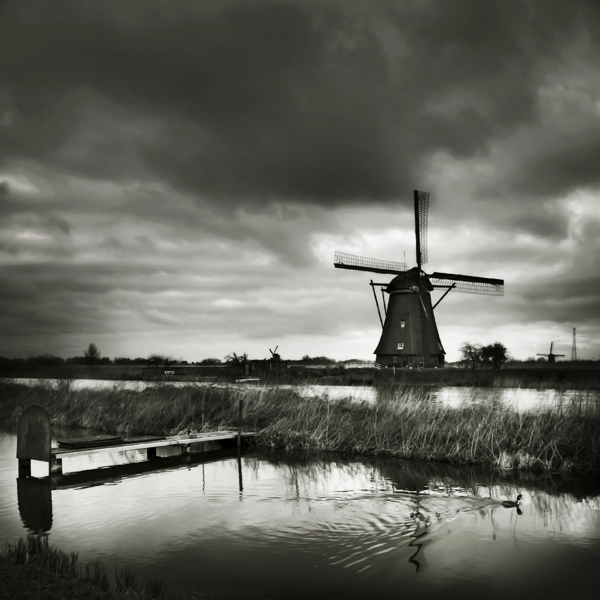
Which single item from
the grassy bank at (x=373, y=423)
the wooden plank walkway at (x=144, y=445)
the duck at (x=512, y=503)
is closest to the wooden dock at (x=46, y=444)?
the wooden plank walkway at (x=144, y=445)

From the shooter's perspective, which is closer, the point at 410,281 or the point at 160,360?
the point at 410,281

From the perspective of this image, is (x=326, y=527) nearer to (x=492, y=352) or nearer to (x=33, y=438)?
(x=33, y=438)

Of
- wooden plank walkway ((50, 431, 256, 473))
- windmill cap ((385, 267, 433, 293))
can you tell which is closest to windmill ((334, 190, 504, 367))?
windmill cap ((385, 267, 433, 293))

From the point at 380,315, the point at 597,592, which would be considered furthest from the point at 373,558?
A: the point at 380,315

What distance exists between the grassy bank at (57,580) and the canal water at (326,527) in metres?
0.42

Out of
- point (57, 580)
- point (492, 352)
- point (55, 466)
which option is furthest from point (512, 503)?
point (492, 352)

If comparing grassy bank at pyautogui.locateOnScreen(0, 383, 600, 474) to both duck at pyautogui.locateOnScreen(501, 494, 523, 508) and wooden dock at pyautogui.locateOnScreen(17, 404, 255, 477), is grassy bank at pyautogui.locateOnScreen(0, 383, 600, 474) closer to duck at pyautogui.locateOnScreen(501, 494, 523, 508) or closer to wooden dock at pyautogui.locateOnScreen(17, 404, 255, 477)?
duck at pyautogui.locateOnScreen(501, 494, 523, 508)

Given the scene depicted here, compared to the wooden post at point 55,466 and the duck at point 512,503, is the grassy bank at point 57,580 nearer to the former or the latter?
the wooden post at point 55,466

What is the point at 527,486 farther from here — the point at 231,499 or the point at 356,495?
the point at 231,499

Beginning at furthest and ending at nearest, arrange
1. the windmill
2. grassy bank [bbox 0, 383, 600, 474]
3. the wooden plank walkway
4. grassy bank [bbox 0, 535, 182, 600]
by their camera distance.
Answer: the windmill < the wooden plank walkway < grassy bank [bbox 0, 383, 600, 474] < grassy bank [bbox 0, 535, 182, 600]

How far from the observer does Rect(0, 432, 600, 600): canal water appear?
19.8 feet

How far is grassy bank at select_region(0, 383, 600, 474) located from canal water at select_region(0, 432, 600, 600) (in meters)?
0.68

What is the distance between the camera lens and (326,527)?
25.6 ft

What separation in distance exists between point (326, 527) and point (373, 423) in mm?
6174
